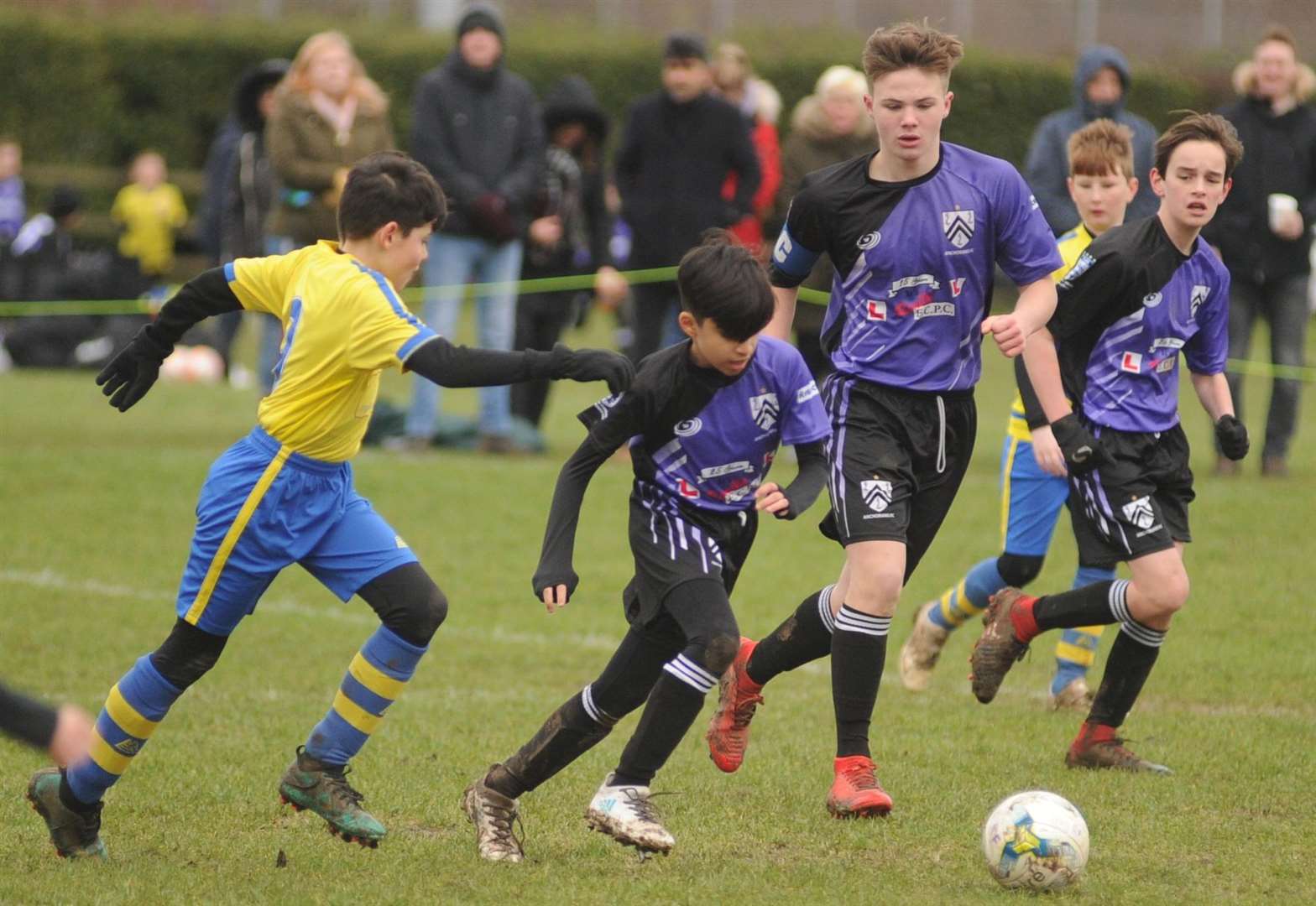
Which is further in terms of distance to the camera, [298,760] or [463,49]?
[463,49]

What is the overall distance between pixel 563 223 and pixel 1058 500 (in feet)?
22.2

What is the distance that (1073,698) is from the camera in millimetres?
7176

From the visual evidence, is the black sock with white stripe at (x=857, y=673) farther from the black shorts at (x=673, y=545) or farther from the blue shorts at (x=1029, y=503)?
the blue shorts at (x=1029, y=503)

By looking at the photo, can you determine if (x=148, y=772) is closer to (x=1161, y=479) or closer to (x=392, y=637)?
(x=392, y=637)

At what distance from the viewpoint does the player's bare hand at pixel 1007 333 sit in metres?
5.34

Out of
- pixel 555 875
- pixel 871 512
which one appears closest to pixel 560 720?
pixel 555 875

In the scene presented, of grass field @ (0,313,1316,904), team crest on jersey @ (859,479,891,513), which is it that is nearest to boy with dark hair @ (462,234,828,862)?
grass field @ (0,313,1316,904)

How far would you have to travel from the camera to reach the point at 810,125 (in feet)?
41.0

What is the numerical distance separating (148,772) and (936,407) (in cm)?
289

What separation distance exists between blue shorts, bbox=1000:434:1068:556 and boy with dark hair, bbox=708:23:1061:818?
141cm

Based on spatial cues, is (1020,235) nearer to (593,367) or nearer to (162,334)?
(593,367)

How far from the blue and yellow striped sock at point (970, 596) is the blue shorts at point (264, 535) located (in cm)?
290

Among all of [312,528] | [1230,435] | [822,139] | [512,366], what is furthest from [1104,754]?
[822,139]

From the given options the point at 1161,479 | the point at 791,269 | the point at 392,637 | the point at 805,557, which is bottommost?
the point at 805,557
